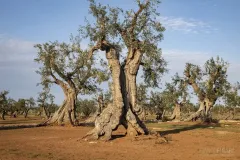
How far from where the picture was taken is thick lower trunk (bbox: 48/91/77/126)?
124ft

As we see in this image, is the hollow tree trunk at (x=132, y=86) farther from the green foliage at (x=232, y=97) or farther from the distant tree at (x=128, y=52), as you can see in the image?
the green foliage at (x=232, y=97)

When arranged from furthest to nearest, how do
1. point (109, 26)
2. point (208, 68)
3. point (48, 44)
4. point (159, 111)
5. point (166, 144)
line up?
point (159, 111) → point (208, 68) → point (48, 44) → point (109, 26) → point (166, 144)

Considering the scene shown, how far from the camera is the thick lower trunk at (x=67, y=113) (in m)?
37.7

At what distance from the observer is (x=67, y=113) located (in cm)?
3803

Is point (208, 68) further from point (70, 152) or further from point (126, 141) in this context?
point (70, 152)

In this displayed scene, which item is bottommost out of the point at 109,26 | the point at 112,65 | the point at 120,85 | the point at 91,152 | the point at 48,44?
the point at 91,152

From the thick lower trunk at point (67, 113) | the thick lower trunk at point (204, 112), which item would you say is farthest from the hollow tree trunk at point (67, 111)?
the thick lower trunk at point (204, 112)

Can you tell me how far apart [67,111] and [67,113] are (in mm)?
292

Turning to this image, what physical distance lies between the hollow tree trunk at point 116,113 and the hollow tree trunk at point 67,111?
54.6ft

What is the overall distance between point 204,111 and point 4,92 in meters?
47.8

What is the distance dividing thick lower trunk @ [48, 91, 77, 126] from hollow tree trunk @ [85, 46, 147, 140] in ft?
54.6

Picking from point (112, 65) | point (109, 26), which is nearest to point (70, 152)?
point (112, 65)

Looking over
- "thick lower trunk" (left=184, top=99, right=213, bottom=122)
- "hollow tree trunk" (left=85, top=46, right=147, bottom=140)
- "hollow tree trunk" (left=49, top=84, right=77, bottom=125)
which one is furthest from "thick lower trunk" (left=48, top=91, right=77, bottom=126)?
"thick lower trunk" (left=184, top=99, right=213, bottom=122)

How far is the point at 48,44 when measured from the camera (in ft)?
126
